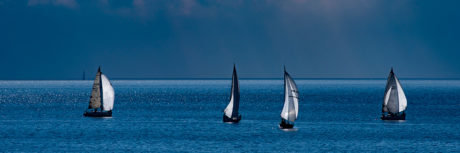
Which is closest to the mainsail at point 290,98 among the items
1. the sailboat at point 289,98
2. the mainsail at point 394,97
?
the sailboat at point 289,98

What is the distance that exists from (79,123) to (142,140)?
23611 millimetres

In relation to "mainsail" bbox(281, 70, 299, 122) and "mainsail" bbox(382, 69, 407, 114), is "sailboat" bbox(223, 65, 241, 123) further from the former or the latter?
"mainsail" bbox(382, 69, 407, 114)

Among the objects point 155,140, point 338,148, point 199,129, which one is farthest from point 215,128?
point 338,148

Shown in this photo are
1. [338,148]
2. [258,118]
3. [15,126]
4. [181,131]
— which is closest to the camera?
[338,148]

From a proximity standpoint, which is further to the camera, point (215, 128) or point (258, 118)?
point (258, 118)

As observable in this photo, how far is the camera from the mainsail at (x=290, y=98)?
8162 cm

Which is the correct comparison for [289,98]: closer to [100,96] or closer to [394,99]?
[394,99]

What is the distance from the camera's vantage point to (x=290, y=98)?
82875 mm

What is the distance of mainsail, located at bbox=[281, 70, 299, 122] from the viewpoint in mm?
81625

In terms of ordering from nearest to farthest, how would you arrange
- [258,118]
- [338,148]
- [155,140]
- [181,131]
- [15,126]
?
[338,148]
[155,140]
[181,131]
[15,126]
[258,118]

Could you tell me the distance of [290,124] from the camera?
85875 mm

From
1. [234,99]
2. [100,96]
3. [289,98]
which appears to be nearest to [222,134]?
[289,98]

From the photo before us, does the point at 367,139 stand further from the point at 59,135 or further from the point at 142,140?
the point at 59,135

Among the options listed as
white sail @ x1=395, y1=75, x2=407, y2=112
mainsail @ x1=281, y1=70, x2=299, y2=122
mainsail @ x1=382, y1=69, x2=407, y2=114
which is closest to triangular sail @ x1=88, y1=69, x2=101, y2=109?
mainsail @ x1=281, y1=70, x2=299, y2=122
